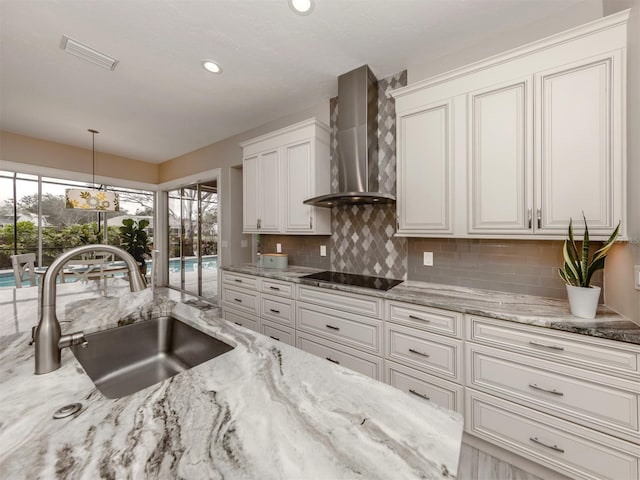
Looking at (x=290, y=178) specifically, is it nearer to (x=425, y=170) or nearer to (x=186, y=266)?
(x=425, y=170)

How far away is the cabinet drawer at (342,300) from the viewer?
79.2 inches

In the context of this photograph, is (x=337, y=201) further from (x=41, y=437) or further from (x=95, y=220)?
(x=95, y=220)

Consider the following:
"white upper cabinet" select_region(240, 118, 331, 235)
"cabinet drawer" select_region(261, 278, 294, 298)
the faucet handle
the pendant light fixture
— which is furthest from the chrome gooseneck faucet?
the pendant light fixture

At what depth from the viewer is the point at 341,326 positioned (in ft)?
7.13

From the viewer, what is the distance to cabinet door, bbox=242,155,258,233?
3232 millimetres

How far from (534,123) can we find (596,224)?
0.70 m

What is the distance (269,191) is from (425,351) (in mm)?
2245

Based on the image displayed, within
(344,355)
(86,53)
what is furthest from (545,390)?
(86,53)

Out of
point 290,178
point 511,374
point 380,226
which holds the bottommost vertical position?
point 511,374

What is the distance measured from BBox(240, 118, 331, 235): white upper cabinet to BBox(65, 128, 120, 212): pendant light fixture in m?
2.39

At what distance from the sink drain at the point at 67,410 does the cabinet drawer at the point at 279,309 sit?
1887 millimetres

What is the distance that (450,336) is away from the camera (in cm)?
169

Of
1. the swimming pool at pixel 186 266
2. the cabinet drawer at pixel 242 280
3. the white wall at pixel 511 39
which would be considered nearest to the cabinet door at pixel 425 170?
the white wall at pixel 511 39

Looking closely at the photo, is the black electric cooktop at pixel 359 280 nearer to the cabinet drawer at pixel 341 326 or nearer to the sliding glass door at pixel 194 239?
the cabinet drawer at pixel 341 326
